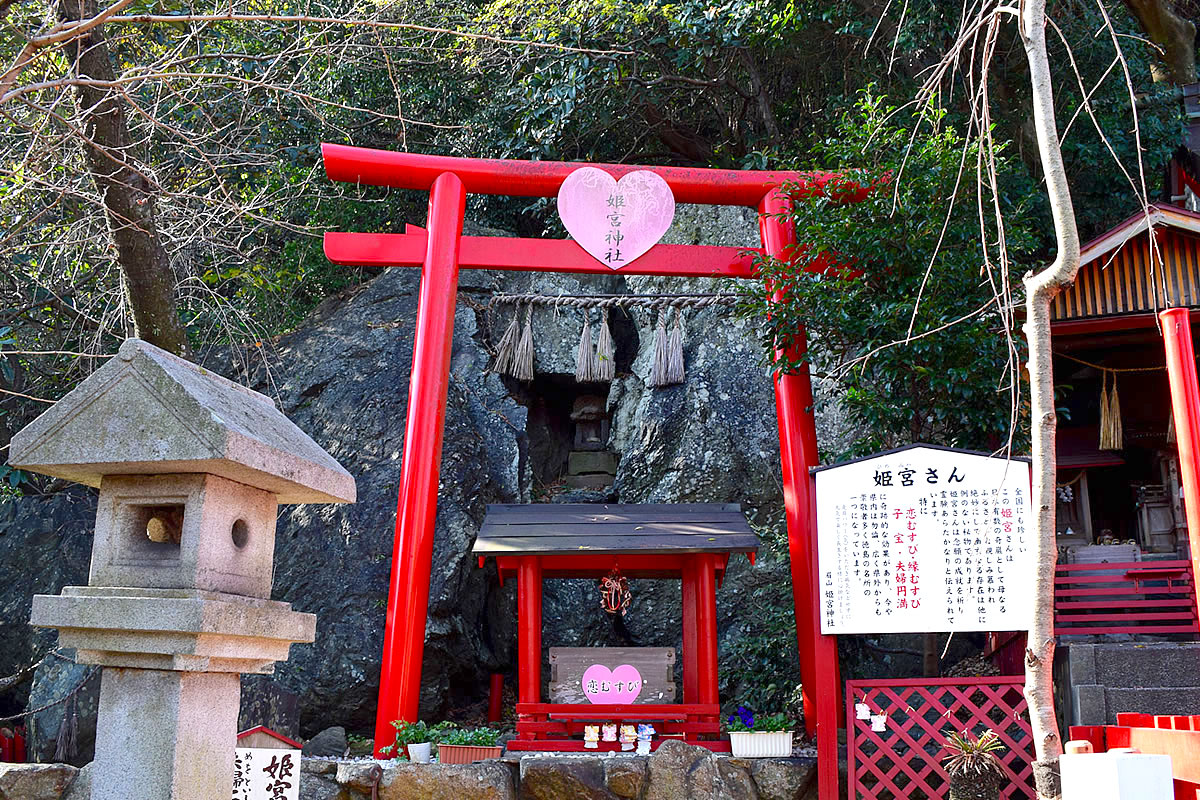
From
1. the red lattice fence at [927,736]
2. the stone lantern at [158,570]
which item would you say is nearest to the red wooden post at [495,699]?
the red lattice fence at [927,736]

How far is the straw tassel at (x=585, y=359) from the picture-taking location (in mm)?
14445

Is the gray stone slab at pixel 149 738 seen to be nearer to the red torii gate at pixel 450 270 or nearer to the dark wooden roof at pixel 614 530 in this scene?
the red torii gate at pixel 450 270

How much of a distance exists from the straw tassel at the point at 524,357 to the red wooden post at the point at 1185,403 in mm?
8559

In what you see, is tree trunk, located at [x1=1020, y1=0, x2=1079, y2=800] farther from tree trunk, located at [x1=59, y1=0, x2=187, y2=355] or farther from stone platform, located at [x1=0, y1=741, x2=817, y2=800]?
tree trunk, located at [x1=59, y1=0, x2=187, y2=355]

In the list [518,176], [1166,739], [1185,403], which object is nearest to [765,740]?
[1166,739]

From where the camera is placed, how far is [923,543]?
706cm

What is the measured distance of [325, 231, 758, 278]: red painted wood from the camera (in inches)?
367

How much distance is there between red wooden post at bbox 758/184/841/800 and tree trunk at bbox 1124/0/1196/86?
307 inches

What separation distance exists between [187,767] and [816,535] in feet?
15.2

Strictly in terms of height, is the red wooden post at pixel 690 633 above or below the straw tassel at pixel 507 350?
below

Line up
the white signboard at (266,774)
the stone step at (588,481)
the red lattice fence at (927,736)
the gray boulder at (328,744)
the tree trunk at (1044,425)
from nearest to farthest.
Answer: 1. the tree trunk at (1044,425)
2. the white signboard at (266,774)
3. the red lattice fence at (927,736)
4. the gray boulder at (328,744)
5. the stone step at (588,481)

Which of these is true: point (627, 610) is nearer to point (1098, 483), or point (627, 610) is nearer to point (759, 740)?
point (759, 740)

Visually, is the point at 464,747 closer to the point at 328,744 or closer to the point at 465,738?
the point at 465,738

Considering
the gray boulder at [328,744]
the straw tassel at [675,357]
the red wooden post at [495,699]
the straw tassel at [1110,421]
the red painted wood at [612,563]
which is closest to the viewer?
the red painted wood at [612,563]
